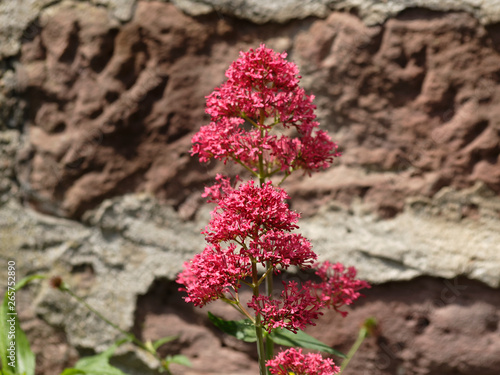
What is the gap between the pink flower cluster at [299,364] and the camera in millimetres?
1175

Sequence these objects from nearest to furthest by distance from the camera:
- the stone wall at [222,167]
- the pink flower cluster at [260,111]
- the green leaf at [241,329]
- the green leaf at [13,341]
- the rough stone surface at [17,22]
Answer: the pink flower cluster at [260,111] → the green leaf at [241,329] → the green leaf at [13,341] → the stone wall at [222,167] → the rough stone surface at [17,22]

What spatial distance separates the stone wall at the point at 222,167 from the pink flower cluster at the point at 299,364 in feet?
2.74

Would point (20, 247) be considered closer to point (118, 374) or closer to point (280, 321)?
point (118, 374)

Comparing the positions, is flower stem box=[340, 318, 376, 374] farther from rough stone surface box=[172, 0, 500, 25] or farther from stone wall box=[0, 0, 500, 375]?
rough stone surface box=[172, 0, 500, 25]

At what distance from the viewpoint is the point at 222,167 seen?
213 centimetres

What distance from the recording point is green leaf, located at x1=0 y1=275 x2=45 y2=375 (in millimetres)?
1827

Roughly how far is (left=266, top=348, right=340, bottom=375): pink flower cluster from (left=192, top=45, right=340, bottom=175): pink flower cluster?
1.64ft

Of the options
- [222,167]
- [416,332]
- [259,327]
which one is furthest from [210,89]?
[416,332]

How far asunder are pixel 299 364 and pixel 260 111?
652mm

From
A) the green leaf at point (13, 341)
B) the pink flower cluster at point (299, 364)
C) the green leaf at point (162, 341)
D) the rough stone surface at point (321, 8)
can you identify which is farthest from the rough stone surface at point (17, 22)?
the pink flower cluster at point (299, 364)

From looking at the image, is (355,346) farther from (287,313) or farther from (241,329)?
(287,313)

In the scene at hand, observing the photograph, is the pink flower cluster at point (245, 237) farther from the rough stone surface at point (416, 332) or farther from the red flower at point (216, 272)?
the rough stone surface at point (416, 332)

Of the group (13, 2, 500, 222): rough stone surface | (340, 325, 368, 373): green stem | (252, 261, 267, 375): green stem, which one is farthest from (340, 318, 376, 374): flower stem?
(252, 261, 267, 375): green stem

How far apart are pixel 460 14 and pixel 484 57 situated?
0.63ft
